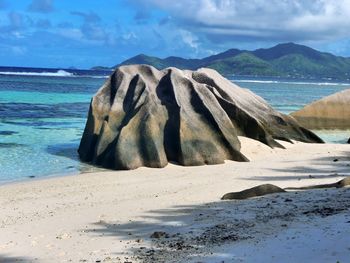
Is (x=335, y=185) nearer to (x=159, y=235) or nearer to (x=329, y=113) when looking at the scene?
(x=159, y=235)

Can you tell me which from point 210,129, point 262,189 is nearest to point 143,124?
point 210,129

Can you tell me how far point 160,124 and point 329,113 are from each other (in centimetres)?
1662

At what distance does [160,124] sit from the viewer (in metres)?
16.5

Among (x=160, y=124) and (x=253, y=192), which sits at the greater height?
(x=160, y=124)

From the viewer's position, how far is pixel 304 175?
13.8 metres

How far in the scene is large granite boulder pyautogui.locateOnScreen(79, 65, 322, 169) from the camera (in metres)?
15.9

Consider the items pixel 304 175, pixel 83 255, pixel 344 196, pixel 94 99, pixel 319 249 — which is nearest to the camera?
pixel 319 249

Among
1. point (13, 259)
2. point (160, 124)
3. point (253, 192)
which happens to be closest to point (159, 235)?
point (13, 259)

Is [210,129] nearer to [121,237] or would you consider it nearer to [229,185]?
[229,185]

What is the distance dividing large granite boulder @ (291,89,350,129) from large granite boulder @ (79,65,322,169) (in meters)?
11.2

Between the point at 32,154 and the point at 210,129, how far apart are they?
18.8 ft

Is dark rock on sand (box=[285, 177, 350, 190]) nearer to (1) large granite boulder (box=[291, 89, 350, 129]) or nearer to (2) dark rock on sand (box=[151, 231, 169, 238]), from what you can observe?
(2) dark rock on sand (box=[151, 231, 169, 238])

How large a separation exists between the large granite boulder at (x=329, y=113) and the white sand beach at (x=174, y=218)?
1548 cm

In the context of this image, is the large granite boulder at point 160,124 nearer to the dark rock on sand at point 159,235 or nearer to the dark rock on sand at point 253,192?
the dark rock on sand at point 253,192
